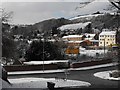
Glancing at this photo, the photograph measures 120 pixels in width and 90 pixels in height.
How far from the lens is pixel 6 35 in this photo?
21.1 meters

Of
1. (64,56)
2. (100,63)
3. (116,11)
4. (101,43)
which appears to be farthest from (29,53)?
(101,43)

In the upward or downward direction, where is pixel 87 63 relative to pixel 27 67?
downward

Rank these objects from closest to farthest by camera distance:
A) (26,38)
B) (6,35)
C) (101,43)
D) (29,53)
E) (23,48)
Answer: (6,35), (29,53), (23,48), (26,38), (101,43)

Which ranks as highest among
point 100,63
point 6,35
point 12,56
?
point 6,35

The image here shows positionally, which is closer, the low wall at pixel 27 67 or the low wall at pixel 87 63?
the low wall at pixel 27 67

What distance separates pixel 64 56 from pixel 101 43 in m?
60.3

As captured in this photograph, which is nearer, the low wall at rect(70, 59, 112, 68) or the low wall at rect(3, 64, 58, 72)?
the low wall at rect(3, 64, 58, 72)

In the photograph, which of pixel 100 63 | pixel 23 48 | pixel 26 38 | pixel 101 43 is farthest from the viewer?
pixel 101 43

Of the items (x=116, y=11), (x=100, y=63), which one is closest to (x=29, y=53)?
(x=100, y=63)

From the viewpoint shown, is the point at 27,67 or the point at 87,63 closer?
the point at 27,67

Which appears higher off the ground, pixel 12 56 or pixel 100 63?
pixel 12 56

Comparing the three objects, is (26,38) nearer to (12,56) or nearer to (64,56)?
(64,56)

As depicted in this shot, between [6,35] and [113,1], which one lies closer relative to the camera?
[113,1]

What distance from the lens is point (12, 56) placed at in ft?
72.2
